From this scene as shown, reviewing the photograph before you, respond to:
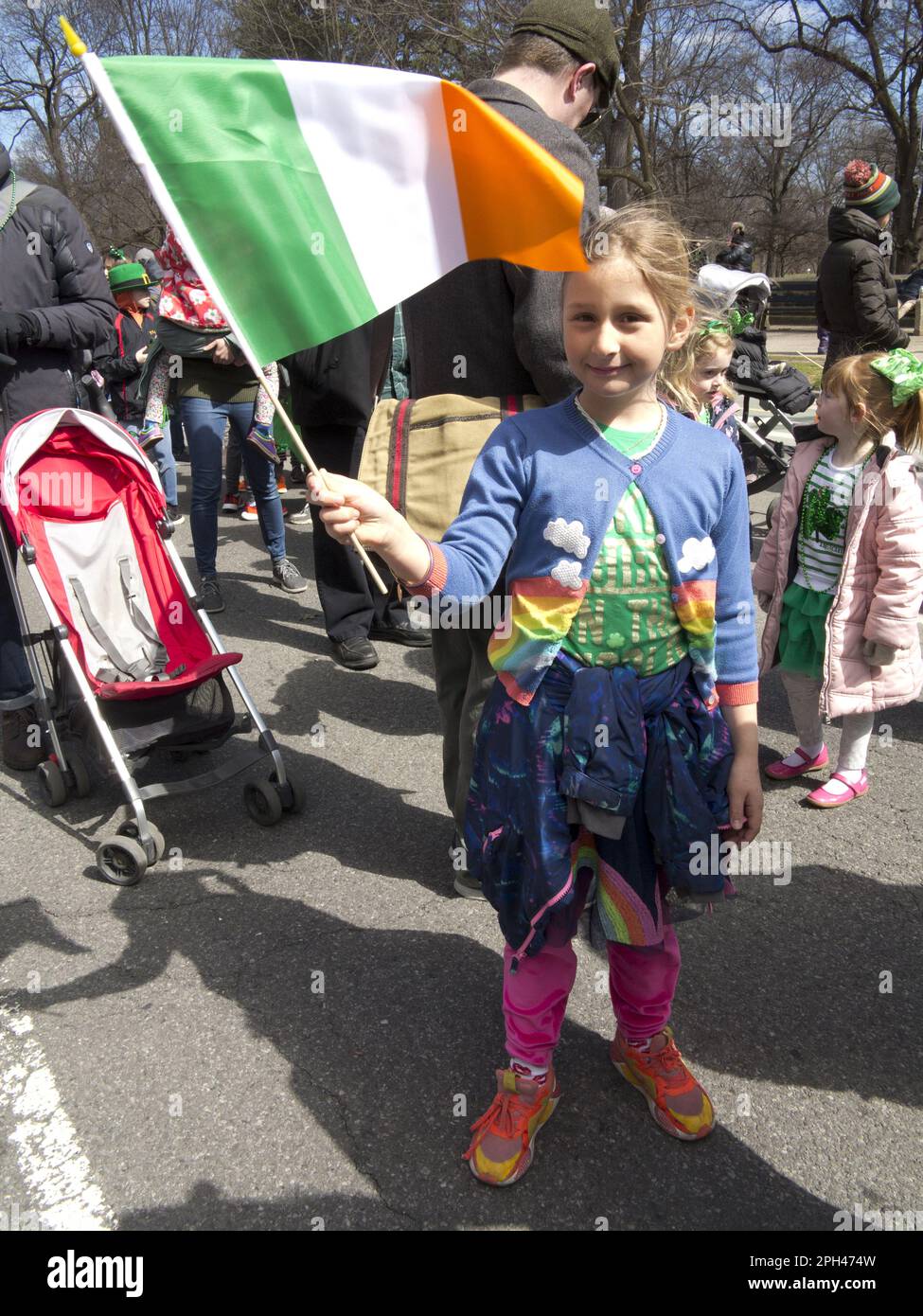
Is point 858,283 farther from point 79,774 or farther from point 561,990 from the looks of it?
point 561,990

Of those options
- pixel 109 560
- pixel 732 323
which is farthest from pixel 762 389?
pixel 109 560

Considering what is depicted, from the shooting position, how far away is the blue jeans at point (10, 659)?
12.2 ft

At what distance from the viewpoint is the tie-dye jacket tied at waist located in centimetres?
188

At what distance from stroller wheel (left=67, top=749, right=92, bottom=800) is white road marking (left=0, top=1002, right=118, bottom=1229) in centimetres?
113

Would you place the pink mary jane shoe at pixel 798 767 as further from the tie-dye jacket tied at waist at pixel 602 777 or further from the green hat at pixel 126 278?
the green hat at pixel 126 278

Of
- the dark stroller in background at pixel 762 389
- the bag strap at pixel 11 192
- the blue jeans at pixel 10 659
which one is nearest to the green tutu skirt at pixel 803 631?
the blue jeans at pixel 10 659

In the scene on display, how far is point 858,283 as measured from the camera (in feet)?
20.5

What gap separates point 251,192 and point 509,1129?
74.0 inches

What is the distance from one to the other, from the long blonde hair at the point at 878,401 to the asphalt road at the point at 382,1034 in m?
1.27

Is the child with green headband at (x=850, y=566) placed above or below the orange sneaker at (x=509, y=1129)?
above

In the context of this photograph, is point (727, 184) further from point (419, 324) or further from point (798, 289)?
point (419, 324)

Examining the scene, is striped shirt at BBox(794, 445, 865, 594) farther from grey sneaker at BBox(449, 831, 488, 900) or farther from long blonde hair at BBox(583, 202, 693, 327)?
long blonde hair at BBox(583, 202, 693, 327)
